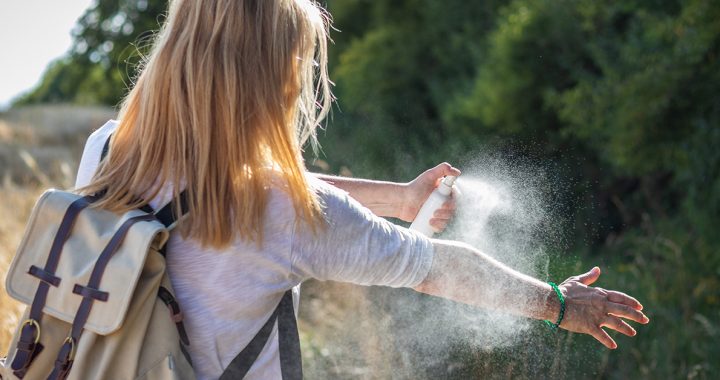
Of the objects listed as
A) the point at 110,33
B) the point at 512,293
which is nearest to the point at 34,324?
the point at 512,293

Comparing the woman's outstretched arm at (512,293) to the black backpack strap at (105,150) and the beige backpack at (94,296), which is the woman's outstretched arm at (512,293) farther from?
the black backpack strap at (105,150)

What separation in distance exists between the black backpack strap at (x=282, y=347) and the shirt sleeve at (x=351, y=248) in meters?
0.11

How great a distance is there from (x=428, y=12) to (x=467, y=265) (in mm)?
6875

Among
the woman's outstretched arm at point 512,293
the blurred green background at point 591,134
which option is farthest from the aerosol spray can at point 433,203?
the blurred green background at point 591,134

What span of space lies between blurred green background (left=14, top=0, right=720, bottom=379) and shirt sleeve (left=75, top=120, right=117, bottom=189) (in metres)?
1.24

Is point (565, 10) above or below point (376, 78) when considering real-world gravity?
above

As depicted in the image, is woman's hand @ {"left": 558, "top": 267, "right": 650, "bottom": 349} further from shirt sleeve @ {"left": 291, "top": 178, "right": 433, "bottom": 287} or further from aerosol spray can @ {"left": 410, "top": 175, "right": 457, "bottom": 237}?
aerosol spray can @ {"left": 410, "top": 175, "right": 457, "bottom": 237}

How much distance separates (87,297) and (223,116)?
43cm

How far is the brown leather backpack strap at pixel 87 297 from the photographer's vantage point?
1.56m

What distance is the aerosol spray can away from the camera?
224 centimetres

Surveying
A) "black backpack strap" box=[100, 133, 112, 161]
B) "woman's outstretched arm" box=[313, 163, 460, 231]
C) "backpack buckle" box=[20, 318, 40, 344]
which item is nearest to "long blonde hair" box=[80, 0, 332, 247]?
"black backpack strap" box=[100, 133, 112, 161]

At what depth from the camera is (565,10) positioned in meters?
5.89

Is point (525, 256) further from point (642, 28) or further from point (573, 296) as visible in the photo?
point (642, 28)

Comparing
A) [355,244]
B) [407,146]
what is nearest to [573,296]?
[355,244]
